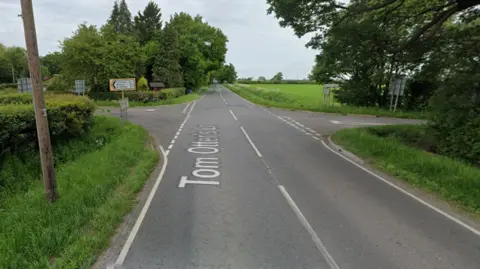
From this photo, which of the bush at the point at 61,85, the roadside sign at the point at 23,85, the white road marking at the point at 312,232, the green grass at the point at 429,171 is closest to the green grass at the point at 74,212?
the white road marking at the point at 312,232

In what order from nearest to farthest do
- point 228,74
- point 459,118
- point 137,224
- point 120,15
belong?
1. point 137,224
2. point 459,118
3. point 120,15
4. point 228,74

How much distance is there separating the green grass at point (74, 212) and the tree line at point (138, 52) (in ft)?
86.8

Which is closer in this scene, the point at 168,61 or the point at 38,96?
the point at 38,96

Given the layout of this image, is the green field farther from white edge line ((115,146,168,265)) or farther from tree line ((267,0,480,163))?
white edge line ((115,146,168,265))

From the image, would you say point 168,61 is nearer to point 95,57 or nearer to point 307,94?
point 95,57

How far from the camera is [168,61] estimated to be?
4578 cm

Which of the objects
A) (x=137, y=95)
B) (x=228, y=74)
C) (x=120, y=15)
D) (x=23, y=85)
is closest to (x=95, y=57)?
(x=137, y=95)

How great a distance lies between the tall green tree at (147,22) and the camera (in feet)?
187

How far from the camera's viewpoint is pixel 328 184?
7262 mm

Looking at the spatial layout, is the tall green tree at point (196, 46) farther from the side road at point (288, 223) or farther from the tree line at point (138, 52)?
the side road at point (288, 223)

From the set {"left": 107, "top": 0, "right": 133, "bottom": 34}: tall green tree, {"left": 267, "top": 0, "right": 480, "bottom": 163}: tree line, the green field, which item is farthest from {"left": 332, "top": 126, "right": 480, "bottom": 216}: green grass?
{"left": 107, "top": 0, "right": 133, "bottom": 34}: tall green tree

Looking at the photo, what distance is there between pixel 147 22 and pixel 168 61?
19.6 metres

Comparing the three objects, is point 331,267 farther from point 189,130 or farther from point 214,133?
point 189,130

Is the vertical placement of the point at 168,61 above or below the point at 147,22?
below
